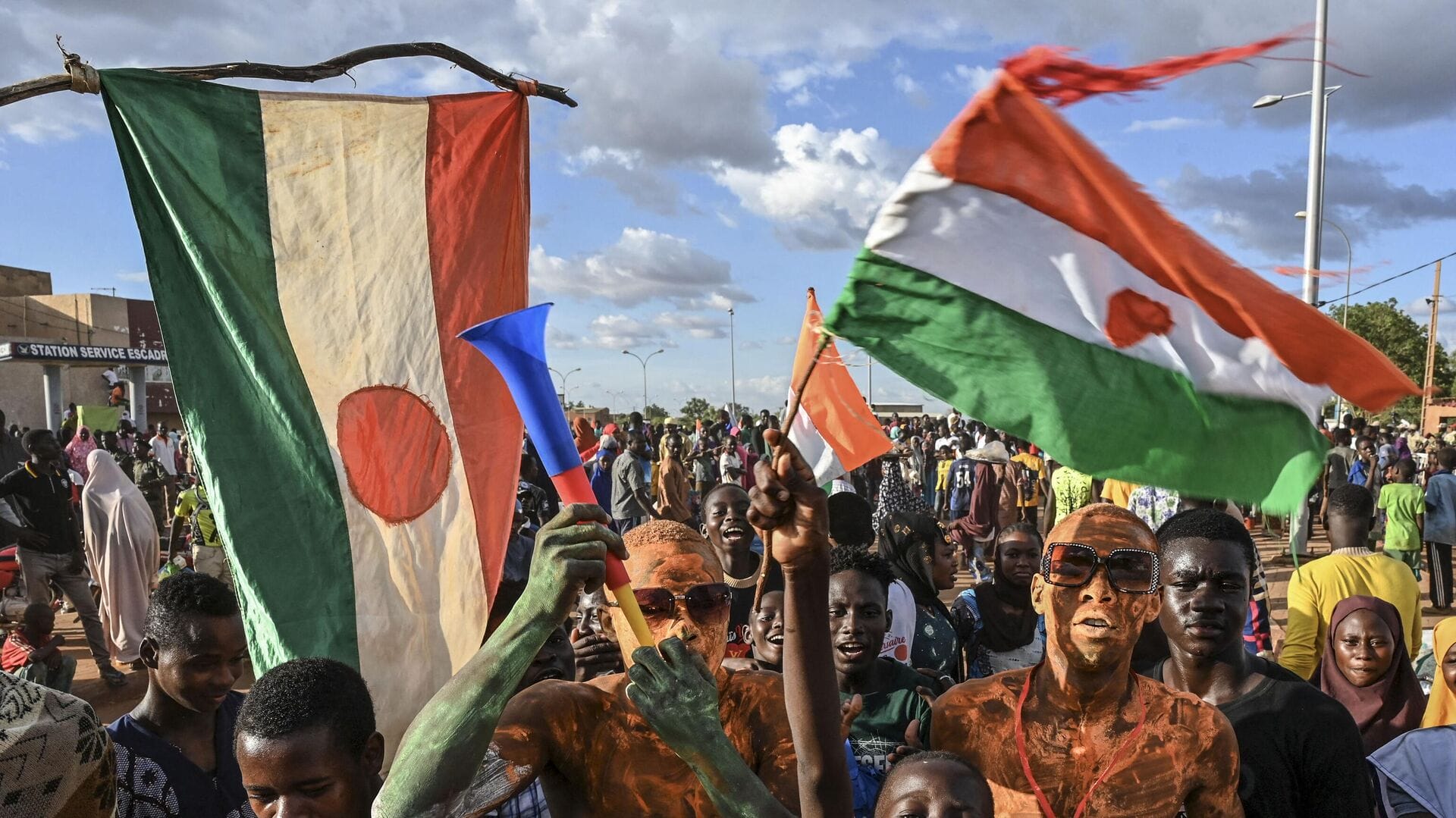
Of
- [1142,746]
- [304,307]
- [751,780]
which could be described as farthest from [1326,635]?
[304,307]

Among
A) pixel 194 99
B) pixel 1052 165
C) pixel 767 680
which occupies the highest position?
pixel 194 99

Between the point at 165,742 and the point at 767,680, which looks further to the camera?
the point at 165,742

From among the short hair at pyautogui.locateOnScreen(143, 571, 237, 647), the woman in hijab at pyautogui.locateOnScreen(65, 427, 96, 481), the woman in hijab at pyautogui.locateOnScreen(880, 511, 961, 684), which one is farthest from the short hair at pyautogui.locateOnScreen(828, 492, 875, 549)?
the woman in hijab at pyautogui.locateOnScreen(65, 427, 96, 481)

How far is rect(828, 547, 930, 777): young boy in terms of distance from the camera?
3.19 meters

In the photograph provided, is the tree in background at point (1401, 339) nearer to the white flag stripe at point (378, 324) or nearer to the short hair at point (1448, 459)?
the short hair at point (1448, 459)

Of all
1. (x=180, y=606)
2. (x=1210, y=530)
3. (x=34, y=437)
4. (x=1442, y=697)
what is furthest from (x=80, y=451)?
(x=1442, y=697)

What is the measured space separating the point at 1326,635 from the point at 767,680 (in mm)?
2880

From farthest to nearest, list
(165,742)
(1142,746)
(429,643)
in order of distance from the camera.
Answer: (429,643) → (165,742) → (1142,746)

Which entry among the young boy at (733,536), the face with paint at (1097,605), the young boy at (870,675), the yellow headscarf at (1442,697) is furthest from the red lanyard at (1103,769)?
the young boy at (733,536)

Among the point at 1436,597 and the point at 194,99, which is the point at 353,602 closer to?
the point at 194,99

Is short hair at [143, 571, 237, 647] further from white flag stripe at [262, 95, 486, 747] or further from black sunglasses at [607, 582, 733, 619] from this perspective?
black sunglasses at [607, 582, 733, 619]

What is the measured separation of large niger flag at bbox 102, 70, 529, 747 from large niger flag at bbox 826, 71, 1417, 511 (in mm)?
1667

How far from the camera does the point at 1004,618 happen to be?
14.5ft

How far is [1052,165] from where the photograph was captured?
2031 millimetres
